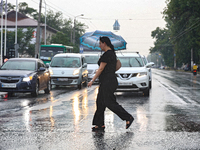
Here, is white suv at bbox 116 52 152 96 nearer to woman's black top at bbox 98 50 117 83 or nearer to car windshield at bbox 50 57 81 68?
car windshield at bbox 50 57 81 68

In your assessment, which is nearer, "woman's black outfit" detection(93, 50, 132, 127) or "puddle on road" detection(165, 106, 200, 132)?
"woman's black outfit" detection(93, 50, 132, 127)

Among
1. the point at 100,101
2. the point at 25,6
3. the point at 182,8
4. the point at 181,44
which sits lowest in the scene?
the point at 100,101

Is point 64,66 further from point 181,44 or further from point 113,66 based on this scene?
point 181,44

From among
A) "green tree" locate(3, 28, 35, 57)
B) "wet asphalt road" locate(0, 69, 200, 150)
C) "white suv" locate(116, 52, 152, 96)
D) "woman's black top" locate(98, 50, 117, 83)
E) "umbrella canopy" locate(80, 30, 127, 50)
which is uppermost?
"green tree" locate(3, 28, 35, 57)

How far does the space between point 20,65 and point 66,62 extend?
5245 millimetres

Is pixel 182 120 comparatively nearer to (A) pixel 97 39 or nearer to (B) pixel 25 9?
(A) pixel 97 39

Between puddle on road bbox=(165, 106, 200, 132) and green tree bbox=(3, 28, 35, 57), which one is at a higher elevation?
green tree bbox=(3, 28, 35, 57)

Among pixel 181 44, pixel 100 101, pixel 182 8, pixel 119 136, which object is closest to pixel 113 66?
pixel 100 101

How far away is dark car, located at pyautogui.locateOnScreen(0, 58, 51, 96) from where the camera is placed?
45.3 feet

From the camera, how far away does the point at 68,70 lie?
62.7 feet

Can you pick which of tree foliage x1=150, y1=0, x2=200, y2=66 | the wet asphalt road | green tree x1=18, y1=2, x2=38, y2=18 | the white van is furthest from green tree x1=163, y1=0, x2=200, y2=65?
green tree x1=18, y1=2, x2=38, y2=18

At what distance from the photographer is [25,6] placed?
337 ft

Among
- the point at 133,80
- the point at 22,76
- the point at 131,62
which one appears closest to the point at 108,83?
the point at 133,80

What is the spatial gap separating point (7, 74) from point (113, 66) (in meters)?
8.22
